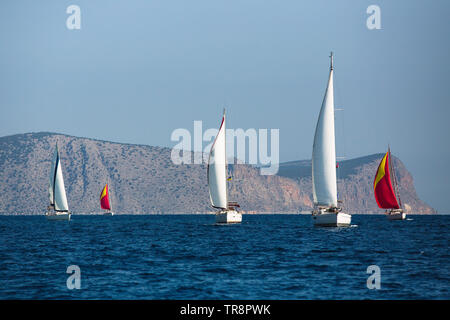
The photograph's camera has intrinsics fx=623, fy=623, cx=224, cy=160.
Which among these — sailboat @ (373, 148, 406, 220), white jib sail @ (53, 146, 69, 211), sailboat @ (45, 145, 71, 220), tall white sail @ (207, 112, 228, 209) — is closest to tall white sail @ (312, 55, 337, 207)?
tall white sail @ (207, 112, 228, 209)

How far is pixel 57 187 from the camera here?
9838 cm

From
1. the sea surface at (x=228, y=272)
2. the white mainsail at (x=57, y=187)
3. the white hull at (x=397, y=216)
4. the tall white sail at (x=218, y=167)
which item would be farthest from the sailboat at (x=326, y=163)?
the white mainsail at (x=57, y=187)

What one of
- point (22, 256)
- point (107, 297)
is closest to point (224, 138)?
point (22, 256)

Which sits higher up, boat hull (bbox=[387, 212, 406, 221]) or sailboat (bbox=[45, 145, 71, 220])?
sailboat (bbox=[45, 145, 71, 220])

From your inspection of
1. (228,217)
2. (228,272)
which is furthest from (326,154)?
(228,272)

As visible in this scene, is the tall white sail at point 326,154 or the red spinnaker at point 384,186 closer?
the tall white sail at point 326,154

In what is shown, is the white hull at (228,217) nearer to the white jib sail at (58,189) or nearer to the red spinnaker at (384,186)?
the red spinnaker at (384,186)

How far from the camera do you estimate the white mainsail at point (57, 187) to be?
9669 centimetres

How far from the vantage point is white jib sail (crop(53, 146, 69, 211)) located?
97.2m

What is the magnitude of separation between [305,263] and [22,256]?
1716cm

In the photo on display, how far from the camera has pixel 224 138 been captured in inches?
2832

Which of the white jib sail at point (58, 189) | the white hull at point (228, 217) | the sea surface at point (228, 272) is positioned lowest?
the sea surface at point (228, 272)

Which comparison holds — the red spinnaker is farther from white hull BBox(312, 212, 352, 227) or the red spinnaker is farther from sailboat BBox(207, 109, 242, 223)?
white hull BBox(312, 212, 352, 227)

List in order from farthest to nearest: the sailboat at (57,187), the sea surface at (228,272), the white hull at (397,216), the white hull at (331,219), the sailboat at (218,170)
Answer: the white hull at (397,216) → the sailboat at (57,187) → the sailboat at (218,170) → the white hull at (331,219) → the sea surface at (228,272)
